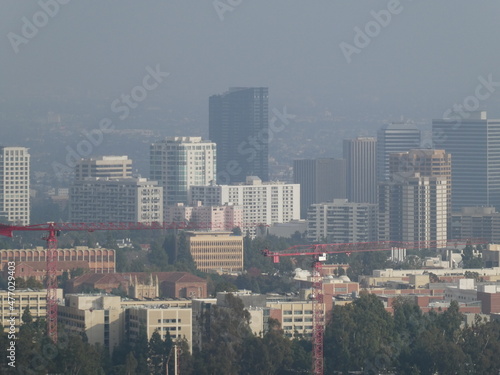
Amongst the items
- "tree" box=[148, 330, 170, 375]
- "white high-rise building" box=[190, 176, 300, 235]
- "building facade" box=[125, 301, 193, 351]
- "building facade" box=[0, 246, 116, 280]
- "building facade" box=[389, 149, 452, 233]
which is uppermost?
"building facade" box=[389, 149, 452, 233]

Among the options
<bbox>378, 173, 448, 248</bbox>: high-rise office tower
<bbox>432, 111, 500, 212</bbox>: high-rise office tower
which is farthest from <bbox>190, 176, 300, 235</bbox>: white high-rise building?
<bbox>378, 173, 448, 248</bbox>: high-rise office tower

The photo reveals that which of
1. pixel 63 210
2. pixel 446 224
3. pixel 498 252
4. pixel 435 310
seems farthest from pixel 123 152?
pixel 435 310

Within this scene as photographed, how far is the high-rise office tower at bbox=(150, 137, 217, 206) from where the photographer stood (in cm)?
13750

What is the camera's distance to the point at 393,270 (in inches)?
3622

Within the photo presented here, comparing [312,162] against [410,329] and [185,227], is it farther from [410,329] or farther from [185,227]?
[410,329]

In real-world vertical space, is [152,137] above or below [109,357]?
above

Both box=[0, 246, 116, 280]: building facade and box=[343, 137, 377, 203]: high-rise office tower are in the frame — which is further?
box=[343, 137, 377, 203]: high-rise office tower

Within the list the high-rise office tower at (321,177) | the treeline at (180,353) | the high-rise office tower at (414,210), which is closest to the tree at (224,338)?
the treeline at (180,353)

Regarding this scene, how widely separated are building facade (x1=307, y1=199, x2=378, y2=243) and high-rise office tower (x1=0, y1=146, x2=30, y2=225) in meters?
17.0

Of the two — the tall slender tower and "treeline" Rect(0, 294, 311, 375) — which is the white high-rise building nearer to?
the tall slender tower

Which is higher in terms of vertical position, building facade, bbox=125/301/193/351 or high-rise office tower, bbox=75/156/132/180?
high-rise office tower, bbox=75/156/132/180

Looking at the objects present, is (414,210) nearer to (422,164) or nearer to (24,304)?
(422,164)

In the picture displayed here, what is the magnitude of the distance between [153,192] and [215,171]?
49.2 ft

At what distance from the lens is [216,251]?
103m
